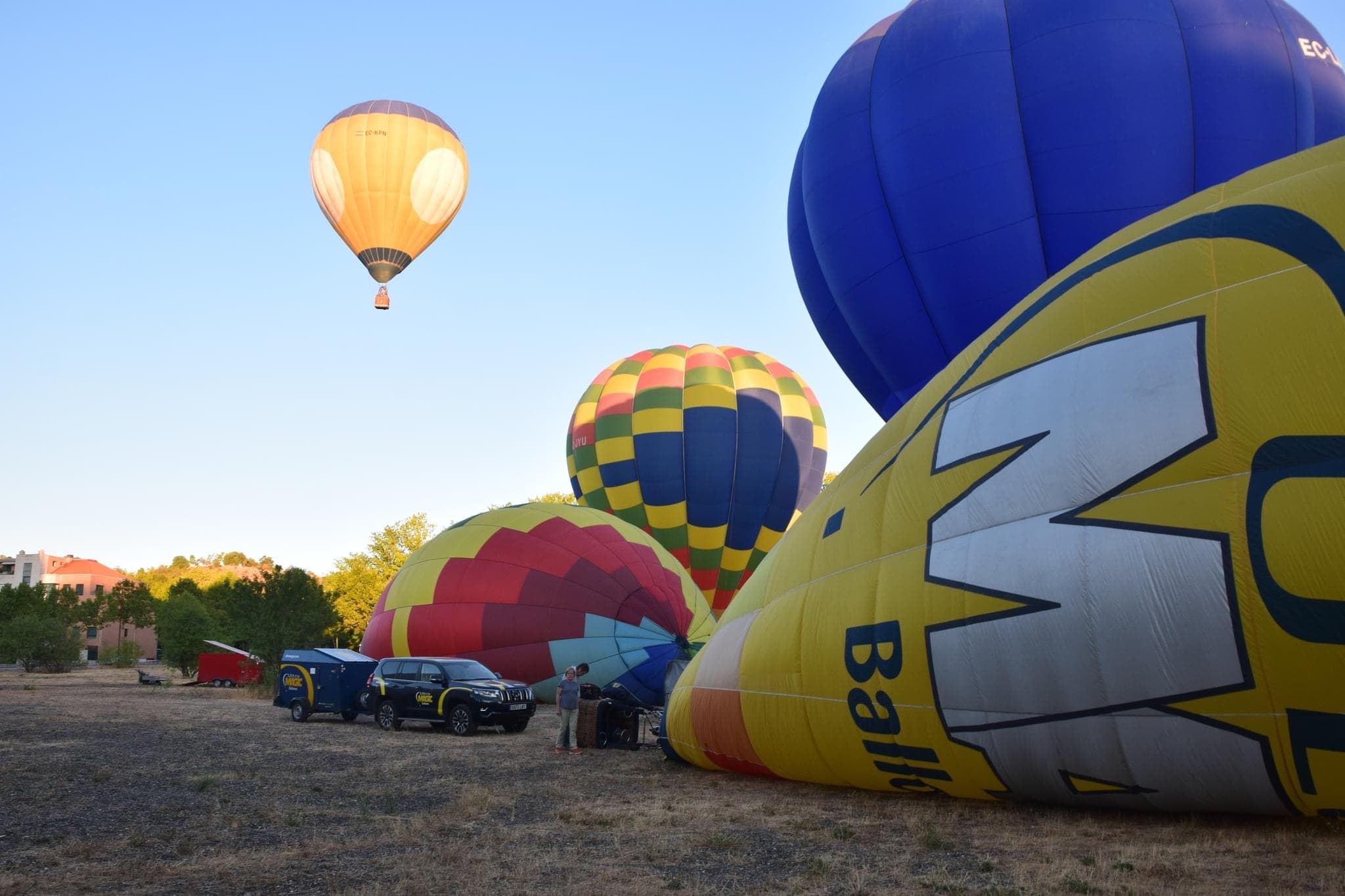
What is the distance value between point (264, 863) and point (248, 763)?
18.8 feet

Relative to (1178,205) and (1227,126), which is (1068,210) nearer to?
(1227,126)

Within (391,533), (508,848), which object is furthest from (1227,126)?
(391,533)

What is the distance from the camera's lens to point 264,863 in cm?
701

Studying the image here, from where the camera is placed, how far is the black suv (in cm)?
1727

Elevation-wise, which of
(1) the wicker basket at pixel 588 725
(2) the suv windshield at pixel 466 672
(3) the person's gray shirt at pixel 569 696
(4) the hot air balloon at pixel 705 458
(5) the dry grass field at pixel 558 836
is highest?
(4) the hot air balloon at pixel 705 458

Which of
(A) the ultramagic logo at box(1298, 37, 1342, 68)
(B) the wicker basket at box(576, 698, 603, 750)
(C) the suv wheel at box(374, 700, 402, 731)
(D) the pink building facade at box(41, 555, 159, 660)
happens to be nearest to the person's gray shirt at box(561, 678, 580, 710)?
(B) the wicker basket at box(576, 698, 603, 750)

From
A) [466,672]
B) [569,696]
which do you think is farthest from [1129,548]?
[466,672]

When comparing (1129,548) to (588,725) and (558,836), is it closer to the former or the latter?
(558,836)

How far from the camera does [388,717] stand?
18234mm

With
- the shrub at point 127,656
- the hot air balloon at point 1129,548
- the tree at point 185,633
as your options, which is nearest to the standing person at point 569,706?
the hot air balloon at point 1129,548

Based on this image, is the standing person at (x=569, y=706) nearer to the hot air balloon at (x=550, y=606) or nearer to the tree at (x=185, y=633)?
the hot air balloon at (x=550, y=606)

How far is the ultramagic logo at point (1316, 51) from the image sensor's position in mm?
16594

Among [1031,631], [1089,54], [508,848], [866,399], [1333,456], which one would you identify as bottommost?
[508,848]

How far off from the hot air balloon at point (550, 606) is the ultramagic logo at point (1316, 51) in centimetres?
1426
